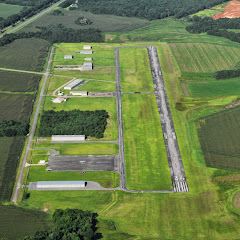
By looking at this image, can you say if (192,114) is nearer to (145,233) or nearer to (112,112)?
(112,112)

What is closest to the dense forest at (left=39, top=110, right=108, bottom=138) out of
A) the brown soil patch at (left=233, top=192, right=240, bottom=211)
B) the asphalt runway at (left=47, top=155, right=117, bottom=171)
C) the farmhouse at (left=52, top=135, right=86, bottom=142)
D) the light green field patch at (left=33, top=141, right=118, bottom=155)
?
the farmhouse at (left=52, top=135, right=86, bottom=142)

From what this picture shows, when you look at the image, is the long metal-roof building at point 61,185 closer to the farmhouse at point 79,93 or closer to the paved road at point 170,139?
the paved road at point 170,139

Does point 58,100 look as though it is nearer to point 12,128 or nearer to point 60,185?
point 12,128

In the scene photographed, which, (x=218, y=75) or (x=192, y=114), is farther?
(x=218, y=75)

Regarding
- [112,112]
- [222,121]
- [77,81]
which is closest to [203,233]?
[222,121]

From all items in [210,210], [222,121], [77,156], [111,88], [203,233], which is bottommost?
[203,233]

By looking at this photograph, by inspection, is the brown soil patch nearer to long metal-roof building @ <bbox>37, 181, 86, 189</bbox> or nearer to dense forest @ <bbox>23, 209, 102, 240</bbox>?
dense forest @ <bbox>23, 209, 102, 240</bbox>

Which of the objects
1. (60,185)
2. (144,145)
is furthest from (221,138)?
(60,185)
